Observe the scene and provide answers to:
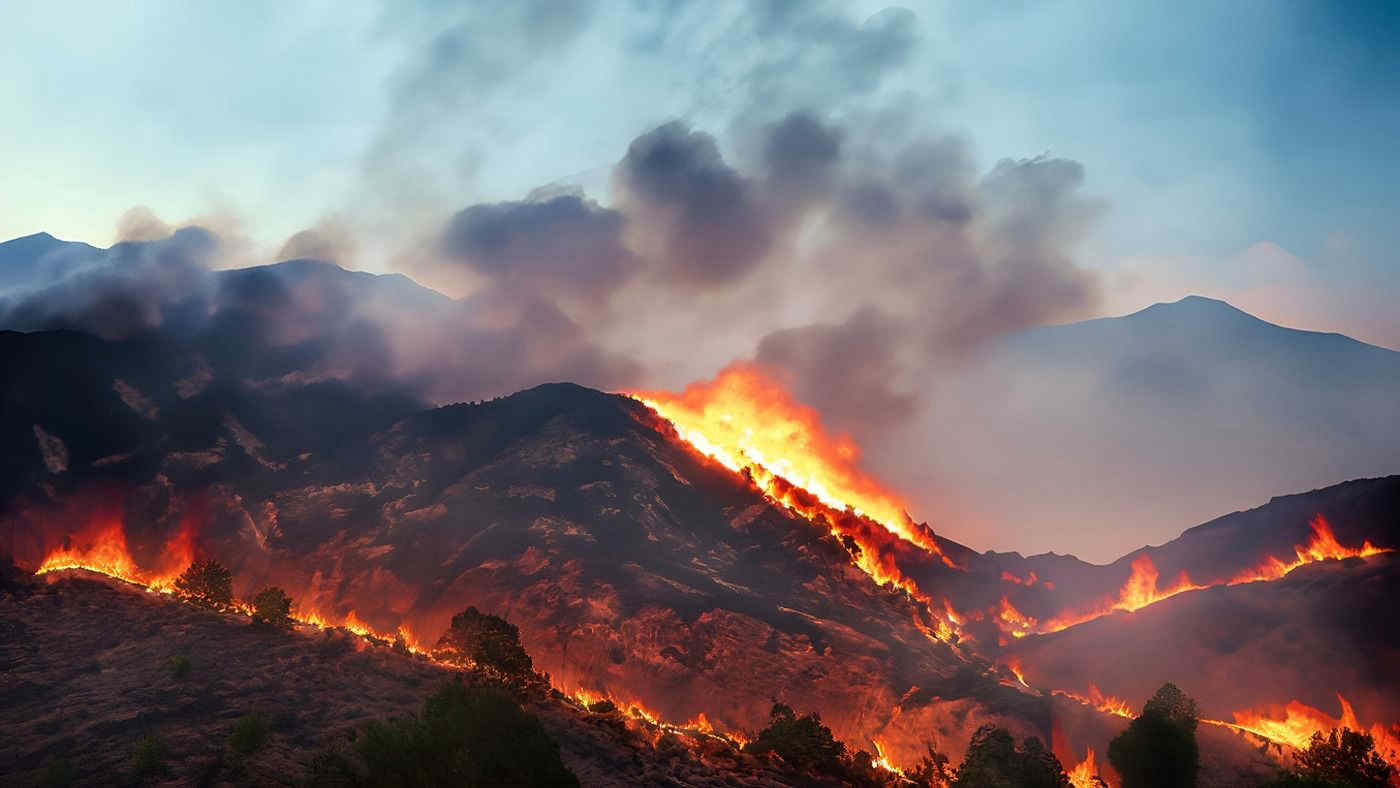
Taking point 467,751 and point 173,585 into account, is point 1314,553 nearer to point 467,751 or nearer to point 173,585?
point 467,751

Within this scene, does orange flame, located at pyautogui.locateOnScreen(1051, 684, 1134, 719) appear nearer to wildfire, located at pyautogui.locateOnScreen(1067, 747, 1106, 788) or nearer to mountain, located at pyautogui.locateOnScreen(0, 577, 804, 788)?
wildfire, located at pyautogui.locateOnScreen(1067, 747, 1106, 788)

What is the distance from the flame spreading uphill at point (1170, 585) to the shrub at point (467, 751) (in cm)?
12093

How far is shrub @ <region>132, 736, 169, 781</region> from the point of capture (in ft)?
128

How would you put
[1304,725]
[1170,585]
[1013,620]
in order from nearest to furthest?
[1304,725] → [1170,585] → [1013,620]

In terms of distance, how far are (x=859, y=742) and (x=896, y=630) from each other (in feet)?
75.8

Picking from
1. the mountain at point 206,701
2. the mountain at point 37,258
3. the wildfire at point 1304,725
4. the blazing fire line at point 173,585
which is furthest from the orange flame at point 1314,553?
the mountain at point 37,258

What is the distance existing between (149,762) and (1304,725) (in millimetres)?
103830

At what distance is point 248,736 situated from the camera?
1661 inches

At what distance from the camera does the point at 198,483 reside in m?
94.8

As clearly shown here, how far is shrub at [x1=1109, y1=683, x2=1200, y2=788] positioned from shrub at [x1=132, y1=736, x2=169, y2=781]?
2323 inches

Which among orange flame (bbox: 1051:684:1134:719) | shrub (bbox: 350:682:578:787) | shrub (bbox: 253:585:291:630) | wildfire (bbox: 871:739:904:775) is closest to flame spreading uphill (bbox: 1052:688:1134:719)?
orange flame (bbox: 1051:684:1134:719)

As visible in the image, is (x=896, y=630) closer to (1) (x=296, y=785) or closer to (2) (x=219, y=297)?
(1) (x=296, y=785)

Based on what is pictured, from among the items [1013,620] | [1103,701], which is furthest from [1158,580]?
[1103,701]

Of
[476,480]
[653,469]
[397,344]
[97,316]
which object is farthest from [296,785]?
[397,344]
